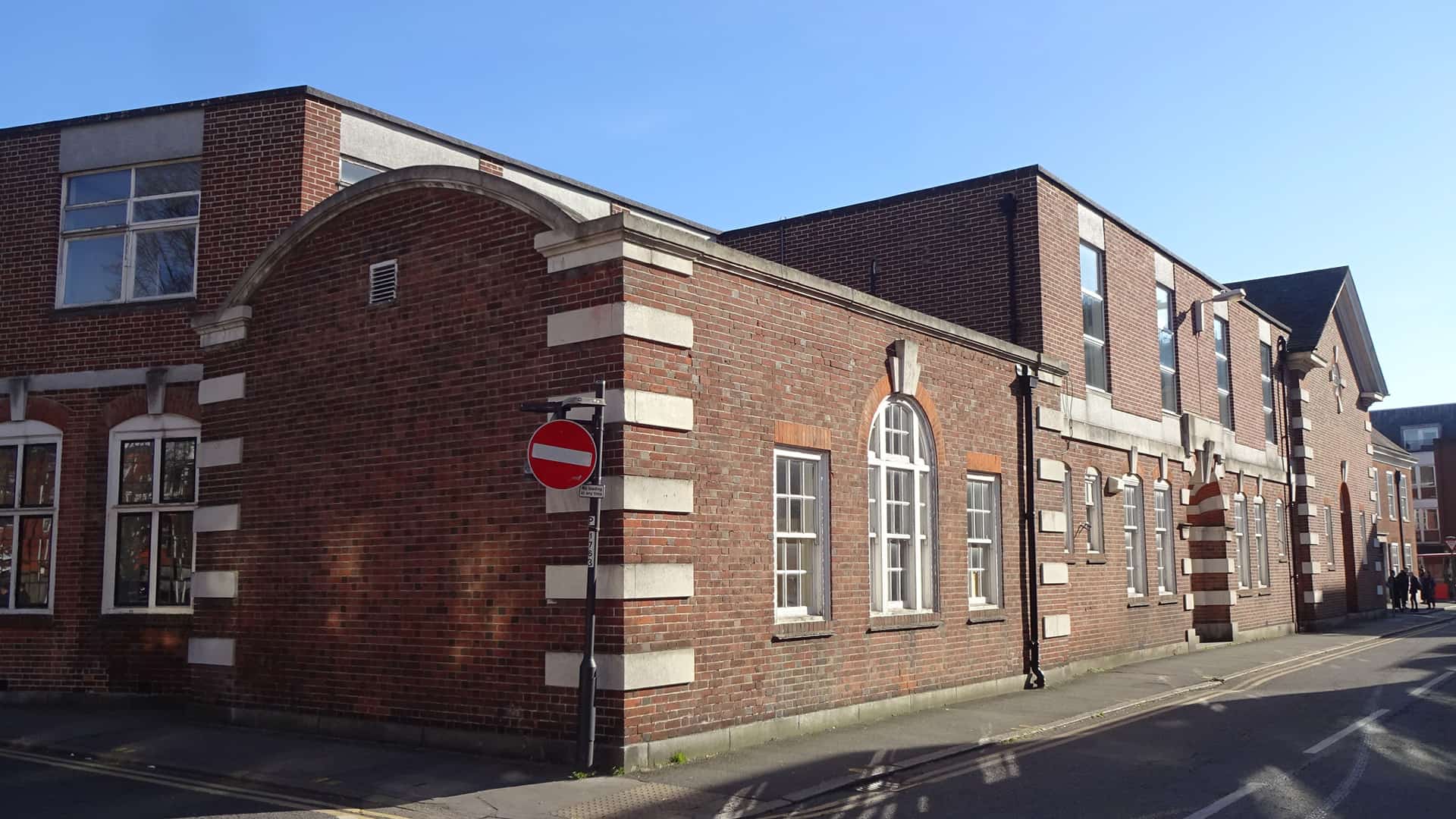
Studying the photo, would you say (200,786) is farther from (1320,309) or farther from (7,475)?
(1320,309)

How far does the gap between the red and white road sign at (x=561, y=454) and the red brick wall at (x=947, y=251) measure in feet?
35.8

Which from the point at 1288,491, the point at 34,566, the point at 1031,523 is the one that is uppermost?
the point at 1288,491

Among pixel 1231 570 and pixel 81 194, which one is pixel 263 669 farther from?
pixel 1231 570

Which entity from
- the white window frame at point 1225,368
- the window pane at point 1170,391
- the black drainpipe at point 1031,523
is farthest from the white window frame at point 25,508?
the white window frame at point 1225,368

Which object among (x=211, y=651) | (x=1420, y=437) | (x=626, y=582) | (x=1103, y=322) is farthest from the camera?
(x=1420, y=437)

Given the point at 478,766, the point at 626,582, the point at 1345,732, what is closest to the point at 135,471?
the point at 478,766

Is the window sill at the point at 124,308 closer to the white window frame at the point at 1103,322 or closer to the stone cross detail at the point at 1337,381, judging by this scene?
the white window frame at the point at 1103,322

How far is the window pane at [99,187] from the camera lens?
1633 cm

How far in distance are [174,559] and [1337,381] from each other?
32355mm

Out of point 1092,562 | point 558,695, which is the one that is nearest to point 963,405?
point 1092,562

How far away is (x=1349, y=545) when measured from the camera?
114 ft

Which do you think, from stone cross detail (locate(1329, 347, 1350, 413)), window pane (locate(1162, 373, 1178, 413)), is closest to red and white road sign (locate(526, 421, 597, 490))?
window pane (locate(1162, 373, 1178, 413))

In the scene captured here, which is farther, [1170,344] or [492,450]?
[1170,344]

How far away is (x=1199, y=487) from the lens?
24.8 metres
